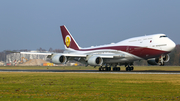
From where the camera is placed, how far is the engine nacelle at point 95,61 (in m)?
46.8

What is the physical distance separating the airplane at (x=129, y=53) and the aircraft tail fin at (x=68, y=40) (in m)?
4.23

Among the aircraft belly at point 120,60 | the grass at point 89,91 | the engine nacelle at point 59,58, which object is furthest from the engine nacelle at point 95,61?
the grass at point 89,91

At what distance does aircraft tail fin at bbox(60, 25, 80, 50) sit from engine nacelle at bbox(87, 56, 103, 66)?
42.7 feet

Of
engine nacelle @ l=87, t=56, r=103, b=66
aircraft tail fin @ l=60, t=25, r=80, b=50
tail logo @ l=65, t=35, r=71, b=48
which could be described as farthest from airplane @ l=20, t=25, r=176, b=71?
tail logo @ l=65, t=35, r=71, b=48

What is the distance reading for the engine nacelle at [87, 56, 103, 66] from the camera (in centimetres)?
4678

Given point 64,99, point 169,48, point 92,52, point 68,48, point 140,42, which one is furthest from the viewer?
point 68,48

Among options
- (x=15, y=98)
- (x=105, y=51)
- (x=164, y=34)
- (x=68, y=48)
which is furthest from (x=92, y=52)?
(x=15, y=98)

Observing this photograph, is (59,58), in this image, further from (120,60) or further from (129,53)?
(129,53)

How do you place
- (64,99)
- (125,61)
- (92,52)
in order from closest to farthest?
1. (64,99)
2. (125,61)
3. (92,52)

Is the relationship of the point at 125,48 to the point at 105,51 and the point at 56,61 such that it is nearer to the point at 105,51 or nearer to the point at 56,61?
the point at 105,51

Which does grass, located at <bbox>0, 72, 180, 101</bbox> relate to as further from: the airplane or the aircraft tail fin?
the aircraft tail fin

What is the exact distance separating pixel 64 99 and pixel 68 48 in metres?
49.3

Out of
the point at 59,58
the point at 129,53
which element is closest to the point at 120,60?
the point at 129,53

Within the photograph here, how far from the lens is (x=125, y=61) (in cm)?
4784
